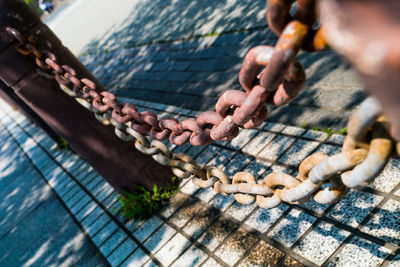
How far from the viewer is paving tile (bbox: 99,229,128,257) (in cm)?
315

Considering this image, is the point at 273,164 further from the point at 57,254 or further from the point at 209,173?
the point at 57,254

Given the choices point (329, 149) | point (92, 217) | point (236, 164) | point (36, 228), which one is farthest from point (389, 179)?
point (36, 228)

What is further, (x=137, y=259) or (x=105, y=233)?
(x=105, y=233)

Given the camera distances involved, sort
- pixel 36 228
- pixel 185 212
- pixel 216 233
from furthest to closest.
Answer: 1. pixel 36 228
2. pixel 185 212
3. pixel 216 233

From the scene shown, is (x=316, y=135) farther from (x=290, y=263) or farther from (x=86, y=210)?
(x=86, y=210)

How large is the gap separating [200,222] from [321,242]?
112 cm

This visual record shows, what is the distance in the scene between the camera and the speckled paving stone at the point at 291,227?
2352 millimetres

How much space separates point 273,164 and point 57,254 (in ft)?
8.91

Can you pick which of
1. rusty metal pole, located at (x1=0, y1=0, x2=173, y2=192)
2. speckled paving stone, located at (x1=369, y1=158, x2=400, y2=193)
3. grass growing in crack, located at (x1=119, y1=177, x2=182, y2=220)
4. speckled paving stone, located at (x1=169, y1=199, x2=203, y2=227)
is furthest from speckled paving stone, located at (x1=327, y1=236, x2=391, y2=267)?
rusty metal pole, located at (x1=0, y1=0, x2=173, y2=192)

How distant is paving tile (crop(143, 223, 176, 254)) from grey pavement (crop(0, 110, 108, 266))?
1.96 feet

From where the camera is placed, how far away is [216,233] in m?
2.72

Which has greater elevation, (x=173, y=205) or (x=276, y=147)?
(x=173, y=205)

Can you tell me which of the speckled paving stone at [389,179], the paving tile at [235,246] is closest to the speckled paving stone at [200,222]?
the paving tile at [235,246]

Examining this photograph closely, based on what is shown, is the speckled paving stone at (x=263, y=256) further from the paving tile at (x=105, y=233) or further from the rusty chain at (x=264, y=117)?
the paving tile at (x=105, y=233)
